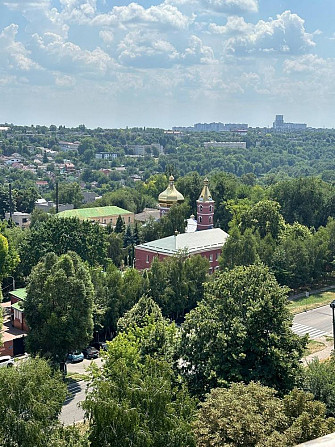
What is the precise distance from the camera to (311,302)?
5022 centimetres

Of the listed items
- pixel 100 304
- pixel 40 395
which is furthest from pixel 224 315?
pixel 100 304

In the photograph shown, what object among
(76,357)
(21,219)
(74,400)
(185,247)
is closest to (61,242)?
(185,247)

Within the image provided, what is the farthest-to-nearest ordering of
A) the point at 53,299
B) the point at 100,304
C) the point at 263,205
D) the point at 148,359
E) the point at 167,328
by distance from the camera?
the point at 263,205 → the point at 100,304 → the point at 53,299 → the point at 167,328 → the point at 148,359

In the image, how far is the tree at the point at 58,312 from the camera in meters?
30.7

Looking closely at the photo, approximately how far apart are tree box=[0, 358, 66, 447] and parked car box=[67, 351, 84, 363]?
52.1 feet

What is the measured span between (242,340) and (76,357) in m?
14.8

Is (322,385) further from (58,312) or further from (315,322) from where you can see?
(315,322)

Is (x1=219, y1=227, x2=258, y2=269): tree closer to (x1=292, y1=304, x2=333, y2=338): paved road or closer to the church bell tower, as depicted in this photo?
(x1=292, y1=304, x2=333, y2=338): paved road

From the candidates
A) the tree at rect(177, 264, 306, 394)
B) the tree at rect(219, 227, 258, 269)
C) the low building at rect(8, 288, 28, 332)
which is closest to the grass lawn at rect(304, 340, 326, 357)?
the tree at rect(219, 227, 258, 269)

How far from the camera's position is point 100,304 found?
38.5m

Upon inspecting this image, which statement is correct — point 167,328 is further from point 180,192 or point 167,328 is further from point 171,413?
point 180,192

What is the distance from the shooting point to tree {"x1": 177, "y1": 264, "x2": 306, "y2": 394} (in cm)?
2378

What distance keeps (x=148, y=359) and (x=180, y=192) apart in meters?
57.3

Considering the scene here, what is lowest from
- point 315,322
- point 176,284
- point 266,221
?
point 315,322
